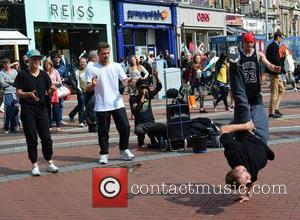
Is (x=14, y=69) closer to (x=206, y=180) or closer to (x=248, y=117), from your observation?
(x=206, y=180)

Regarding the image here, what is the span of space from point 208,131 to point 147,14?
2372cm

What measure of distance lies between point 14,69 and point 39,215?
8.06 meters

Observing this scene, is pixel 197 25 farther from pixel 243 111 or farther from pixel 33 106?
pixel 243 111

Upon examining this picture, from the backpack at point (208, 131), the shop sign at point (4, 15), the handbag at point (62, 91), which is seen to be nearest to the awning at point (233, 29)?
the shop sign at point (4, 15)

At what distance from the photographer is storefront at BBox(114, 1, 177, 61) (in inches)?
1174

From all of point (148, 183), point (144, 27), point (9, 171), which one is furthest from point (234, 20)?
point (148, 183)

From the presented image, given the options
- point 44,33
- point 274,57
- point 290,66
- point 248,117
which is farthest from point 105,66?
point 44,33

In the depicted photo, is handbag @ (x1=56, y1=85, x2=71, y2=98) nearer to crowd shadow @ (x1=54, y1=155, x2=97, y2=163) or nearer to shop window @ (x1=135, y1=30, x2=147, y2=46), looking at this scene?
crowd shadow @ (x1=54, y1=155, x2=97, y2=163)

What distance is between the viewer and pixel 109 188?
5.98 m

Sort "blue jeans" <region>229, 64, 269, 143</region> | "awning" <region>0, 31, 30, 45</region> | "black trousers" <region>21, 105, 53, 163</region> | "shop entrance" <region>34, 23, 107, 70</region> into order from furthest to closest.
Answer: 1. "shop entrance" <region>34, 23, 107, 70</region>
2. "awning" <region>0, 31, 30, 45</region>
3. "black trousers" <region>21, 105, 53, 163</region>
4. "blue jeans" <region>229, 64, 269, 143</region>

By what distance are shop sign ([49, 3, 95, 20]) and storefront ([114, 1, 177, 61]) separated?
239 cm

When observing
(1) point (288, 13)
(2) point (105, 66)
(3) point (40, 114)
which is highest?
(1) point (288, 13)

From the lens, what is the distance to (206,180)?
705 cm

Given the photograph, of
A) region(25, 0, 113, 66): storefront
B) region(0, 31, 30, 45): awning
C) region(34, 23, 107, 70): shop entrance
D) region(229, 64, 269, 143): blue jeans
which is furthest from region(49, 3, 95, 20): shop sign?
region(229, 64, 269, 143): blue jeans
